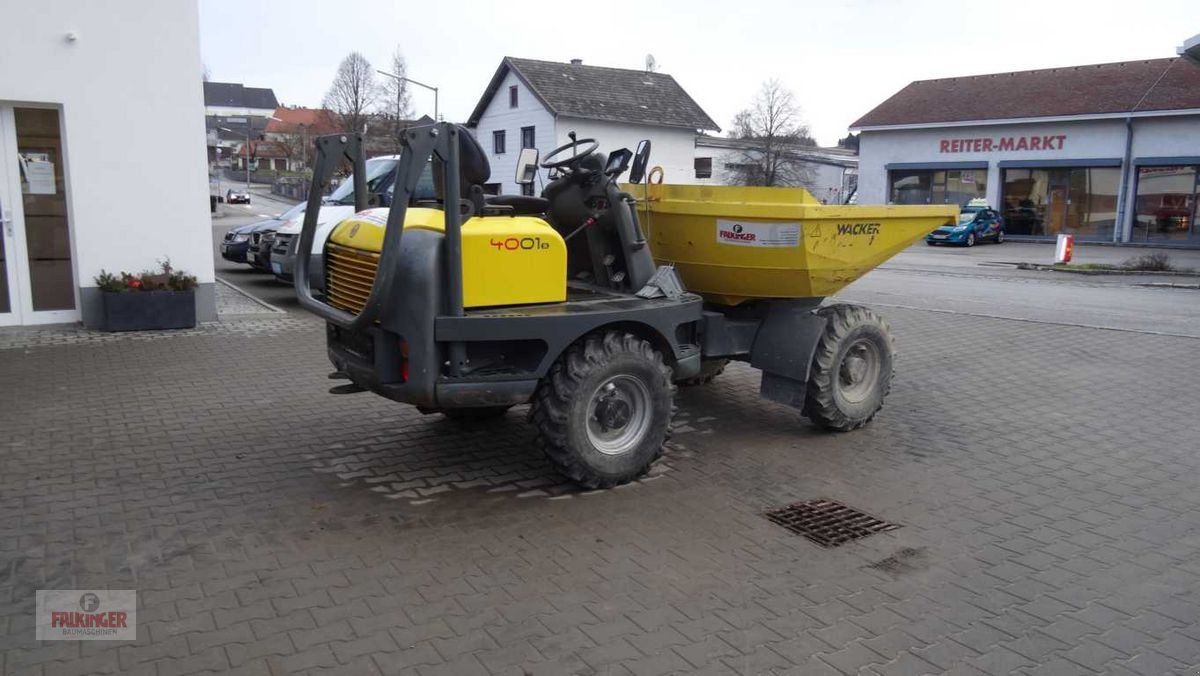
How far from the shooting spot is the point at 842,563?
4.56m

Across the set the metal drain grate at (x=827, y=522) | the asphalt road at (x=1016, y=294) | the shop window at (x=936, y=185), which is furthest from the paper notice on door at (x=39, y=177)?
the shop window at (x=936, y=185)

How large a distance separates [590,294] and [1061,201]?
35562 mm

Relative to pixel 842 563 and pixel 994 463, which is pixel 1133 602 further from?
pixel 994 463

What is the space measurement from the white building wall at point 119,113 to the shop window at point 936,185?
3375cm

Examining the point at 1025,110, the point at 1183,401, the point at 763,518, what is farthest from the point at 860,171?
the point at 763,518

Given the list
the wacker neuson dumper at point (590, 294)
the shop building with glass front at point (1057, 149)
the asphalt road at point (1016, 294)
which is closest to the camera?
the wacker neuson dumper at point (590, 294)

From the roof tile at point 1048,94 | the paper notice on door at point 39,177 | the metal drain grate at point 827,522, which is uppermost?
the roof tile at point 1048,94

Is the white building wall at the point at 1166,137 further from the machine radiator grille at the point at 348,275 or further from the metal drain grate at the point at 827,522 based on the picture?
the machine radiator grille at the point at 348,275

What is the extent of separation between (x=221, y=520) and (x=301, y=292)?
4.63 feet

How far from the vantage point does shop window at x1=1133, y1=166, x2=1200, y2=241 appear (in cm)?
3250

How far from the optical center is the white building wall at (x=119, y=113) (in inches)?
369

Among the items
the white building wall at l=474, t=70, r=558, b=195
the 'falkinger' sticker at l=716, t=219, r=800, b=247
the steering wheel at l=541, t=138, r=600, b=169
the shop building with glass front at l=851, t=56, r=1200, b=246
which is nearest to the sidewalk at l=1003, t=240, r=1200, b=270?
the shop building with glass front at l=851, t=56, r=1200, b=246

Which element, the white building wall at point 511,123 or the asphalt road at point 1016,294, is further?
the white building wall at point 511,123

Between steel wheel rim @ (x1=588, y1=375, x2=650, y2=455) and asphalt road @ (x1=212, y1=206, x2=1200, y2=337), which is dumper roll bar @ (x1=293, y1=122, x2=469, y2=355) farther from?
asphalt road @ (x1=212, y1=206, x2=1200, y2=337)
